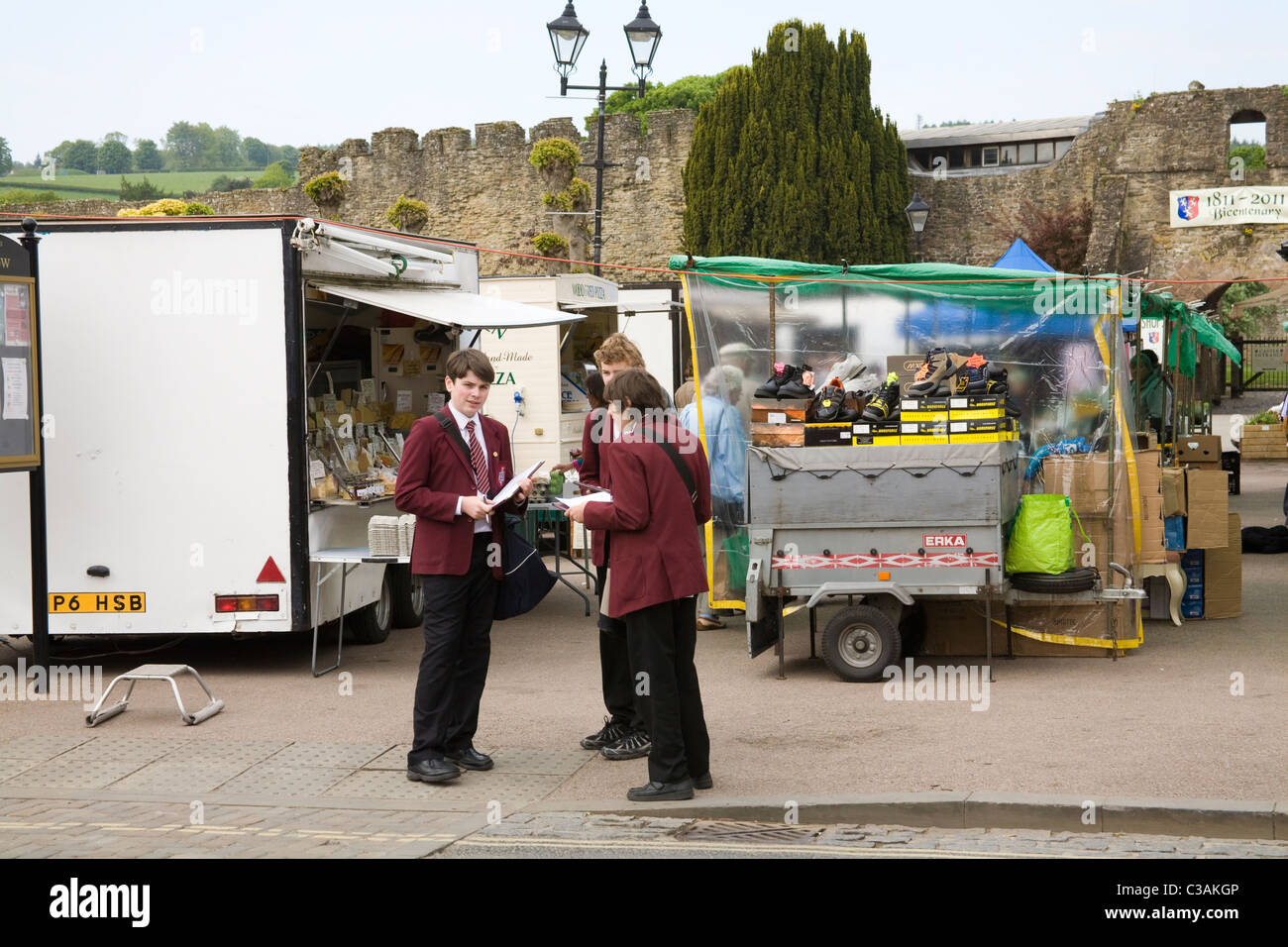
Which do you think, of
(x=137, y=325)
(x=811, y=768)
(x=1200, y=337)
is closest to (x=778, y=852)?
(x=811, y=768)

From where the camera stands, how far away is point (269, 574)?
914 centimetres

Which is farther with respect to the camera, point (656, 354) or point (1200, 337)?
point (656, 354)

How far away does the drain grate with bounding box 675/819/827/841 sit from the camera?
5.88 metres

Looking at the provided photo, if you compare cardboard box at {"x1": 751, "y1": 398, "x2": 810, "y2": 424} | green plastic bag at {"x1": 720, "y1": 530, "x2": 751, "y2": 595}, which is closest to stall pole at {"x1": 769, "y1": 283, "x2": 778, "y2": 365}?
cardboard box at {"x1": 751, "y1": 398, "x2": 810, "y2": 424}

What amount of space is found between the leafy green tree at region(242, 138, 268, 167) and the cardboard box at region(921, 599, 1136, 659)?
89.0 meters

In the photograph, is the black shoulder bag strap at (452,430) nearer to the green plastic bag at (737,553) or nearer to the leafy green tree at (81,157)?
the green plastic bag at (737,553)

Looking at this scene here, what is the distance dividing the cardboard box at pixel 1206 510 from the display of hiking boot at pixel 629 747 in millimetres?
5683

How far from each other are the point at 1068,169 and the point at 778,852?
3489cm

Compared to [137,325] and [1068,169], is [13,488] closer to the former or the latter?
[137,325]

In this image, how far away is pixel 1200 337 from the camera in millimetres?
16234

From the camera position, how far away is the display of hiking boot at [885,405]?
9.25 metres

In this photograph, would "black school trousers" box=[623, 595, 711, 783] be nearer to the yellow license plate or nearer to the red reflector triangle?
the red reflector triangle

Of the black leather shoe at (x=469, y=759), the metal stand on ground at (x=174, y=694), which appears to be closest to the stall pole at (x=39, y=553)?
the metal stand on ground at (x=174, y=694)
